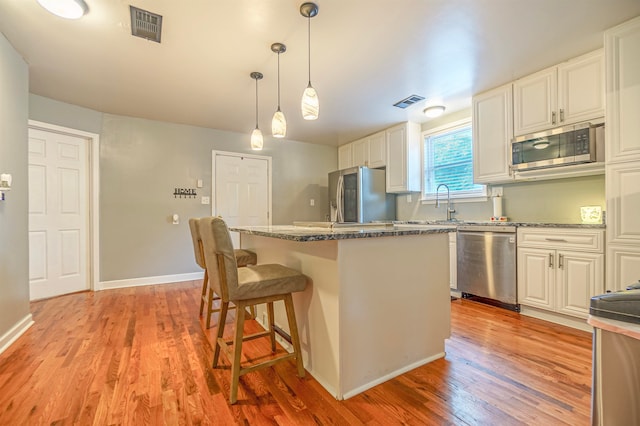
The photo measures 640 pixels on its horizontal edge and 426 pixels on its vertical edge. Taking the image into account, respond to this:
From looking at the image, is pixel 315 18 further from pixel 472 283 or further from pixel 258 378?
pixel 472 283

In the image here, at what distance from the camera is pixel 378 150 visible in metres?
4.82

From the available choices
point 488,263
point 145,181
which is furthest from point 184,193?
point 488,263

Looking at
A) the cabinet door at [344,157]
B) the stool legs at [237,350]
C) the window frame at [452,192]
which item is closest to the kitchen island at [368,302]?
the stool legs at [237,350]

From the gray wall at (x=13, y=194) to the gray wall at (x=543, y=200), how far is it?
454 cm

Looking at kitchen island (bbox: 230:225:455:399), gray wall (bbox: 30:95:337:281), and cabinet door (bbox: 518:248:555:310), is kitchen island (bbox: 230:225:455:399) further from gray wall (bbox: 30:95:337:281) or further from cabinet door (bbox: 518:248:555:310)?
gray wall (bbox: 30:95:337:281)

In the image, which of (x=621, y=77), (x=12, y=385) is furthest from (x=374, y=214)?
(x=12, y=385)

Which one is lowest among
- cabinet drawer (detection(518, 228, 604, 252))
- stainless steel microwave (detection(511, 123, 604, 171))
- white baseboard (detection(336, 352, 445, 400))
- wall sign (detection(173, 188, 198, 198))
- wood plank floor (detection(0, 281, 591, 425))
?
wood plank floor (detection(0, 281, 591, 425))

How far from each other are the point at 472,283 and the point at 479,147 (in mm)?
1514

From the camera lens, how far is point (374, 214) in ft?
15.3

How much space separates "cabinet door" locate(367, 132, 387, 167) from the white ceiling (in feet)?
3.69

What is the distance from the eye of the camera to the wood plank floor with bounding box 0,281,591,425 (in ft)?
4.62

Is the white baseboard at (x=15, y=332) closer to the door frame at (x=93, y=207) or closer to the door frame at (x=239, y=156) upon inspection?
the door frame at (x=93, y=207)

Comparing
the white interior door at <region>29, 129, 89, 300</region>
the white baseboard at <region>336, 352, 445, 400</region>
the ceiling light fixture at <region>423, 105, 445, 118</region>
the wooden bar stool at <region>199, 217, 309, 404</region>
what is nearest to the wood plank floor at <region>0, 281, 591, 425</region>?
the white baseboard at <region>336, 352, 445, 400</region>

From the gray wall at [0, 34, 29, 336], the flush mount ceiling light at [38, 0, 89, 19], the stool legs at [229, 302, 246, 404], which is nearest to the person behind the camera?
the stool legs at [229, 302, 246, 404]
